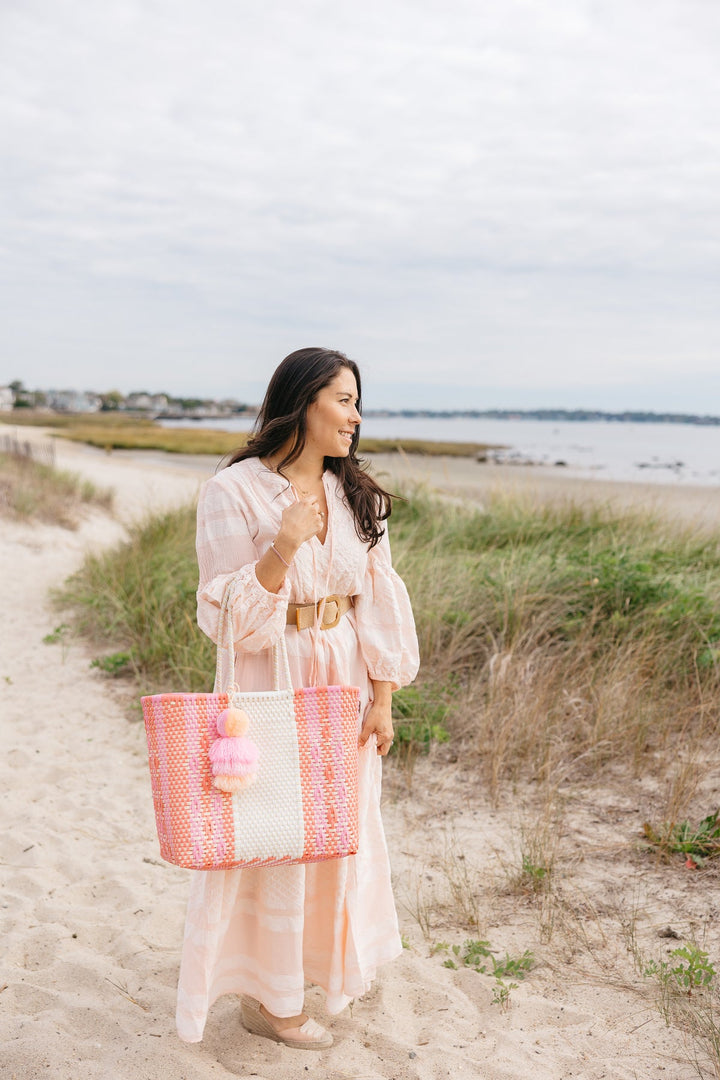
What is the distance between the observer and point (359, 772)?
2.45 meters

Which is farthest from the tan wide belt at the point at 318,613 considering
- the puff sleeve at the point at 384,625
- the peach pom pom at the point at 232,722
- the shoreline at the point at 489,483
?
the shoreline at the point at 489,483

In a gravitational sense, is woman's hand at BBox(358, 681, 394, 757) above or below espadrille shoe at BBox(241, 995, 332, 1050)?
above

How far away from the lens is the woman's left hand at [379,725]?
96.3 inches

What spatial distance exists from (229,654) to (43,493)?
1070 cm

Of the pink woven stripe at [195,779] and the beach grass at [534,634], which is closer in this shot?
the pink woven stripe at [195,779]

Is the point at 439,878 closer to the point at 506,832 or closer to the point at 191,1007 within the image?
the point at 506,832

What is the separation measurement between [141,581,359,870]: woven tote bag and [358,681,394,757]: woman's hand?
26 centimetres

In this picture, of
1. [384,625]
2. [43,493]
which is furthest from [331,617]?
[43,493]

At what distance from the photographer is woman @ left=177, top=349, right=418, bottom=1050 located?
2.22 metres

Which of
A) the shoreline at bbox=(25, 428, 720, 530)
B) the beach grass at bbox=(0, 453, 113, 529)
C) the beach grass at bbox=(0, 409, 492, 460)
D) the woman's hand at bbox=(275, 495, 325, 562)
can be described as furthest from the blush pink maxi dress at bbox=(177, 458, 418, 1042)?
the beach grass at bbox=(0, 409, 492, 460)

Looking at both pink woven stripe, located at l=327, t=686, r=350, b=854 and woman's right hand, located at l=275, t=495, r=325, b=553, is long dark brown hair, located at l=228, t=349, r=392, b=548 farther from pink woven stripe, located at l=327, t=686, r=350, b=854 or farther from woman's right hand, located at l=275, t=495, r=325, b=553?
pink woven stripe, located at l=327, t=686, r=350, b=854

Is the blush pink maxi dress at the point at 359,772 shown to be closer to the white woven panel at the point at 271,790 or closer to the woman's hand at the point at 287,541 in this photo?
the woman's hand at the point at 287,541

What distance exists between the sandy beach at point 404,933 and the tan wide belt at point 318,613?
126 cm

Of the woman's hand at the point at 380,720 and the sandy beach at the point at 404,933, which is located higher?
the woman's hand at the point at 380,720
